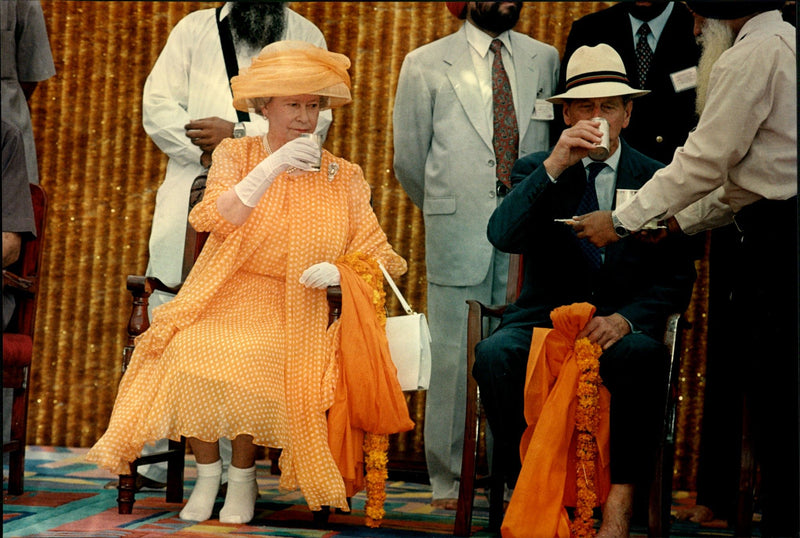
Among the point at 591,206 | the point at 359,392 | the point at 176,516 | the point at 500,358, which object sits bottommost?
the point at 176,516

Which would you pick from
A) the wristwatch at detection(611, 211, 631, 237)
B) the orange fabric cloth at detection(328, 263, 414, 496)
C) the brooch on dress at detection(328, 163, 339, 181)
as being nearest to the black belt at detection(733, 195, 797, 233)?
the wristwatch at detection(611, 211, 631, 237)

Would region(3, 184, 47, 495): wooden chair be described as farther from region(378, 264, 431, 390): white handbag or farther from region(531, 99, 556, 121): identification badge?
region(531, 99, 556, 121): identification badge

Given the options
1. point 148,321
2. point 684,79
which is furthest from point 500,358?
point 684,79

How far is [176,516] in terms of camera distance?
321cm

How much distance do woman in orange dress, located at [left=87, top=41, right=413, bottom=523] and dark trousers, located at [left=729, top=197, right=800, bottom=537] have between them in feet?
3.57

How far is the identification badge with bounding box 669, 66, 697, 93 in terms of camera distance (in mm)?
3818

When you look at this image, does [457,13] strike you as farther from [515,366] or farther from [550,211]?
[515,366]

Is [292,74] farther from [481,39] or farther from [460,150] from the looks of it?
[481,39]

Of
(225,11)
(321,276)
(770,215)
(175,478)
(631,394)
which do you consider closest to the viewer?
(770,215)

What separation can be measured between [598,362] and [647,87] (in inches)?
55.4

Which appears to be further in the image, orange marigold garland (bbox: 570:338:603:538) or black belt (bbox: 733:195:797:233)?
orange marigold garland (bbox: 570:338:603:538)

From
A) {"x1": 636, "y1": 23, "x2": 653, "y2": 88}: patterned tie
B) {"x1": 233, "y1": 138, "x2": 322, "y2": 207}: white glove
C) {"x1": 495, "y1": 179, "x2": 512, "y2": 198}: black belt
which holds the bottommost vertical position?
{"x1": 233, "y1": 138, "x2": 322, "y2": 207}: white glove

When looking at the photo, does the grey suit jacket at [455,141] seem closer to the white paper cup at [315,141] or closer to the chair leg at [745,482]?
the white paper cup at [315,141]

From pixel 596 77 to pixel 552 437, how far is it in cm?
124
